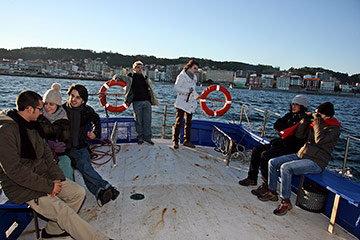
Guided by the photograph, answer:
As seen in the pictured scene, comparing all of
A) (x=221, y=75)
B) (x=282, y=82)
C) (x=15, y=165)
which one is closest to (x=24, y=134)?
(x=15, y=165)

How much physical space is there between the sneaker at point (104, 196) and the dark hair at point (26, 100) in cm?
116

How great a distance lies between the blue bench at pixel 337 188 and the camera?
87.2 inches

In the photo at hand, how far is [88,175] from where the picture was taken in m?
2.52

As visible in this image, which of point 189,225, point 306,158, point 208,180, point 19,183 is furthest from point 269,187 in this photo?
point 19,183

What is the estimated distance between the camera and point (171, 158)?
386 cm

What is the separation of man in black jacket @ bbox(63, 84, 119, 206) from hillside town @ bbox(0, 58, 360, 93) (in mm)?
98124

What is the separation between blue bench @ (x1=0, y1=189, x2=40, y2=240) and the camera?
1.82 m

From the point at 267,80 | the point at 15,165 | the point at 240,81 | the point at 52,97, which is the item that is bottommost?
the point at 15,165

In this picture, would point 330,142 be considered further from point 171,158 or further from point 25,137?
point 25,137

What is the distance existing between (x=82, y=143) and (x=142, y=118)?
5.75 ft

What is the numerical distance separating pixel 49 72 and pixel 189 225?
374 feet

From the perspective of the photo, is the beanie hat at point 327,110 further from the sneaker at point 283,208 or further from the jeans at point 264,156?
the sneaker at point 283,208

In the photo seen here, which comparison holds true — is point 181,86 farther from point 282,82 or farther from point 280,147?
point 282,82

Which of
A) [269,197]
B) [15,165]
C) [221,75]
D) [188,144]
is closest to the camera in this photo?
[15,165]
